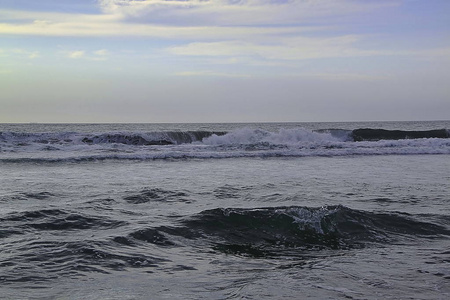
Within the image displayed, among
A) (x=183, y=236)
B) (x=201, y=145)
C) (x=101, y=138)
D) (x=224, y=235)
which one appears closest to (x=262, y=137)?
(x=201, y=145)

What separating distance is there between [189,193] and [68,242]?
4.40m

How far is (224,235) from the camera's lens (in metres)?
6.71

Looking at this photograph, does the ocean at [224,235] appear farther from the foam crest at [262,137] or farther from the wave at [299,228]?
the foam crest at [262,137]

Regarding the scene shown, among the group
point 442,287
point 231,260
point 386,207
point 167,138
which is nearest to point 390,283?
point 442,287

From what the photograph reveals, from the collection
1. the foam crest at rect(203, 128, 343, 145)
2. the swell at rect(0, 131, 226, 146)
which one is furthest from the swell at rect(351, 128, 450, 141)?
the swell at rect(0, 131, 226, 146)

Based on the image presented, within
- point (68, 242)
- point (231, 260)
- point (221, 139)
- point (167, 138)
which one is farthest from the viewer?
point (167, 138)

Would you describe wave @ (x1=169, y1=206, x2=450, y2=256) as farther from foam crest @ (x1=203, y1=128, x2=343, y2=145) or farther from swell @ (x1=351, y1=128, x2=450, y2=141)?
swell @ (x1=351, y1=128, x2=450, y2=141)

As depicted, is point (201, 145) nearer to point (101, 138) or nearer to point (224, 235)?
point (101, 138)

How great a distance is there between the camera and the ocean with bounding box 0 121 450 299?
4.44m

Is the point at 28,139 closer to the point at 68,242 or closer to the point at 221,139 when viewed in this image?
the point at 221,139

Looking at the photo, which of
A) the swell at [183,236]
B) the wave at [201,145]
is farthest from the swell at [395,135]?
the swell at [183,236]

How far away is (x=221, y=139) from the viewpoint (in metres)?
33.2

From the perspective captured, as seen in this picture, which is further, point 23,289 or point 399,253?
point 399,253

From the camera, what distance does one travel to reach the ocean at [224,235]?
444cm
